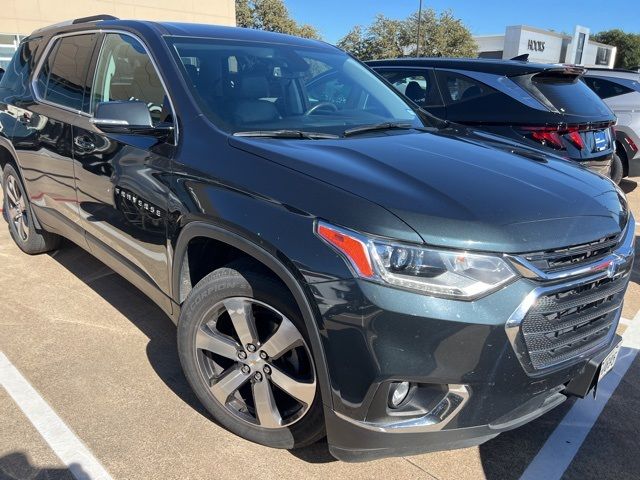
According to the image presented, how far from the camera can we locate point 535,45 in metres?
55.3

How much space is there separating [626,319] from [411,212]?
285cm

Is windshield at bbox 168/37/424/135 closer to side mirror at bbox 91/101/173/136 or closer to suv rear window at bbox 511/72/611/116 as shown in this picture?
side mirror at bbox 91/101/173/136

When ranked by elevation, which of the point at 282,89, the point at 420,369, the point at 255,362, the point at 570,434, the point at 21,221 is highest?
the point at 282,89

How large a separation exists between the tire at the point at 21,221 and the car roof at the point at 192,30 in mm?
1376

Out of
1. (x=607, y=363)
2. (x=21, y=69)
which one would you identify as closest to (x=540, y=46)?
(x=21, y=69)

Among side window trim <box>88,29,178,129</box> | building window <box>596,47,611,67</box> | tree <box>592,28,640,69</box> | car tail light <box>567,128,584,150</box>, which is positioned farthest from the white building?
side window trim <box>88,29,178,129</box>

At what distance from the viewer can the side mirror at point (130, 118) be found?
257cm

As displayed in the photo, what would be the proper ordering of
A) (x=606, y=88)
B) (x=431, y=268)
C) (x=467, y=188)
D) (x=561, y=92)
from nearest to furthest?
(x=431, y=268)
(x=467, y=188)
(x=561, y=92)
(x=606, y=88)

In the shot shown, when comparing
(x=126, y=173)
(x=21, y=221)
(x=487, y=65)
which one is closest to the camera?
(x=126, y=173)

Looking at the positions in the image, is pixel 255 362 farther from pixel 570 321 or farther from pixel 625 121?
pixel 625 121

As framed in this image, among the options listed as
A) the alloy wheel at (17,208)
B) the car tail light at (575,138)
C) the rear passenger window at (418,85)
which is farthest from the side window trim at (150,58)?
the car tail light at (575,138)

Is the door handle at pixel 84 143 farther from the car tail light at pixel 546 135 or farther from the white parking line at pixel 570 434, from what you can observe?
the car tail light at pixel 546 135

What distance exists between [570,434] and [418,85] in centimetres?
407

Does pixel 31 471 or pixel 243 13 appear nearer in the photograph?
pixel 31 471
